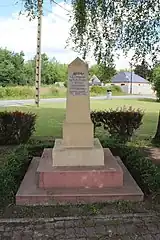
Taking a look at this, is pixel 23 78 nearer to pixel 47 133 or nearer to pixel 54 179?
pixel 47 133

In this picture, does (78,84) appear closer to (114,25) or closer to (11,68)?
(114,25)

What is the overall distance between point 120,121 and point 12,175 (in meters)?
5.01

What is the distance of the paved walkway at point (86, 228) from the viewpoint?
3522mm

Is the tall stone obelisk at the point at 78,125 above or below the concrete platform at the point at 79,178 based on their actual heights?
above

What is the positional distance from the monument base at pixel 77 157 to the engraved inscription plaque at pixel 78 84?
0.95m

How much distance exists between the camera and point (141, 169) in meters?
5.56

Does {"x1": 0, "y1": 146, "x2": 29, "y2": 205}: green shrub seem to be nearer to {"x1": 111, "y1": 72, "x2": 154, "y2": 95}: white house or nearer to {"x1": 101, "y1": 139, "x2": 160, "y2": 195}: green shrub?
{"x1": 101, "y1": 139, "x2": 160, "y2": 195}: green shrub

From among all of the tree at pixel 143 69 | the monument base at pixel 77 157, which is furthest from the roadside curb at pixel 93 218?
the tree at pixel 143 69

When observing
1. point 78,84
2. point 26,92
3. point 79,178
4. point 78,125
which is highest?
point 78,84

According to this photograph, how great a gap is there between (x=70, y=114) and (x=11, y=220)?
82.4 inches

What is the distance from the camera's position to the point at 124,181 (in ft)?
16.8

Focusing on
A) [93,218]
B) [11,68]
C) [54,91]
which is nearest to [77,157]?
[93,218]

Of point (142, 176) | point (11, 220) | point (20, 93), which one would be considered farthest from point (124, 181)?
point (20, 93)

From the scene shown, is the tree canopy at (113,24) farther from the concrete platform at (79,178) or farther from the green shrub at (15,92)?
the green shrub at (15,92)
